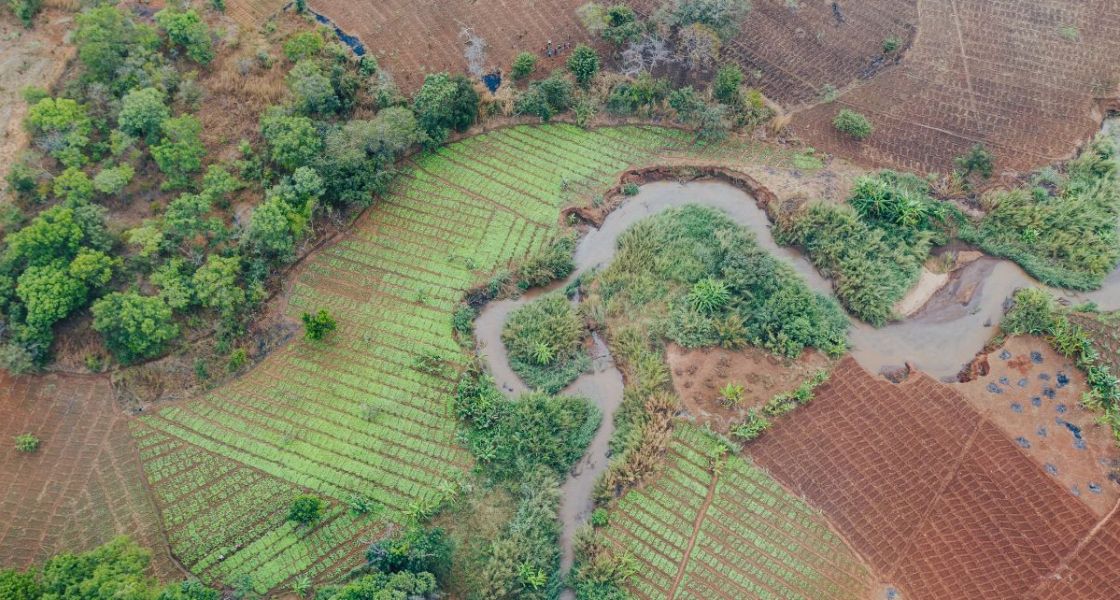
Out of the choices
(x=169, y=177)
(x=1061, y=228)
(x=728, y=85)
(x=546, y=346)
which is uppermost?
(x=728, y=85)

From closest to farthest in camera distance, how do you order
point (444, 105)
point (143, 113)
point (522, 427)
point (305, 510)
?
1. point (305, 510)
2. point (522, 427)
3. point (143, 113)
4. point (444, 105)

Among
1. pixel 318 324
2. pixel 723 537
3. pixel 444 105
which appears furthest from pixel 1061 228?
pixel 318 324

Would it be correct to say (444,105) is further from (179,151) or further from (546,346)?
(546,346)

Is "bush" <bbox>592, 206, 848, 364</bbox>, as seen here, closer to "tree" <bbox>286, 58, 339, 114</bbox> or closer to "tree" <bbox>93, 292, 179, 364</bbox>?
"tree" <bbox>286, 58, 339, 114</bbox>

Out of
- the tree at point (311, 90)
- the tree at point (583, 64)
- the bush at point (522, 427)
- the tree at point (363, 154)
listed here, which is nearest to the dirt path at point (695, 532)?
the bush at point (522, 427)

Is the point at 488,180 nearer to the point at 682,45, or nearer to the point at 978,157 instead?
the point at 682,45

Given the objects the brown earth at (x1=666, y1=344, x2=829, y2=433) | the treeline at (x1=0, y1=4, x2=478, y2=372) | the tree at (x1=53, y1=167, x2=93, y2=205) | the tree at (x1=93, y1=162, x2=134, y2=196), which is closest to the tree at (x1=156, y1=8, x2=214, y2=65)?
the treeline at (x1=0, y1=4, x2=478, y2=372)

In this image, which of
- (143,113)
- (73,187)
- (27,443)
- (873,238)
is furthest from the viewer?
(143,113)
